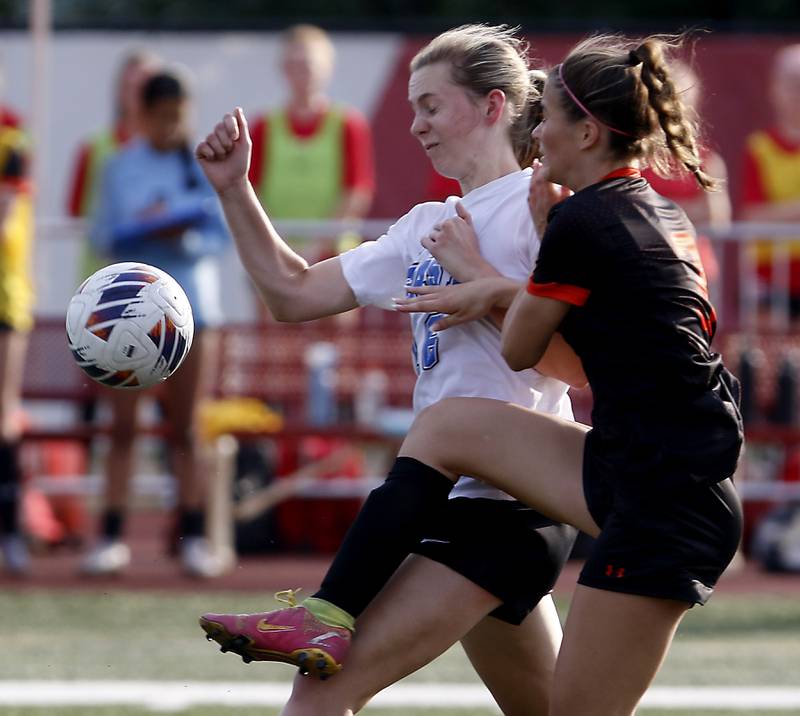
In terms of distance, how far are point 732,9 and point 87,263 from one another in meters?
15.3

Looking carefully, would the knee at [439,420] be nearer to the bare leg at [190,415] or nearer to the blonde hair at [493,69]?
the blonde hair at [493,69]

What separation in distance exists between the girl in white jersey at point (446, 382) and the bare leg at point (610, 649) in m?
0.29

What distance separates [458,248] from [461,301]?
0.15 meters

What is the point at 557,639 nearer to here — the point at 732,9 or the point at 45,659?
the point at 45,659

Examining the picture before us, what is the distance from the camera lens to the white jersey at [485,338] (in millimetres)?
3781

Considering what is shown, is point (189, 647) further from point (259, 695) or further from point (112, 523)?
point (112, 523)

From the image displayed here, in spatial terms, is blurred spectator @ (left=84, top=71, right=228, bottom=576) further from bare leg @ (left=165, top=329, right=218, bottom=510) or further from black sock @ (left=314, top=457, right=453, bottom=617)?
black sock @ (left=314, top=457, right=453, bottom=617)

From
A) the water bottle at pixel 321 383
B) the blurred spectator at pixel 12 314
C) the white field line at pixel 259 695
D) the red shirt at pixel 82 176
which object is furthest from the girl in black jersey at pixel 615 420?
the red shirt at pixel 82 176

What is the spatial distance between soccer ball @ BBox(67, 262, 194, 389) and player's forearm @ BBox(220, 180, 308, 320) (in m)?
0.26

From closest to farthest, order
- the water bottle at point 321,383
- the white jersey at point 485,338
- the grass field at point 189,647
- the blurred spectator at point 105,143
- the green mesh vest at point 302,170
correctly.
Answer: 1. the white jersey at point 485,338
2. the grass field at point 189,647
3. the water bottle at point 321,383
4. the green mesh vest at point 302,170
5. the blurred spectator at point 105,143

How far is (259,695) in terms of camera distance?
6.00 metres

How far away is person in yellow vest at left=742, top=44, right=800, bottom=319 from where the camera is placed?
9047 mm

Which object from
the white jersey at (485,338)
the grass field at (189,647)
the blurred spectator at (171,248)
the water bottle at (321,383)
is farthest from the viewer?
the water bottle at (321,383)

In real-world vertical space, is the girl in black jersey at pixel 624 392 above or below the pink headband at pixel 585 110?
below
